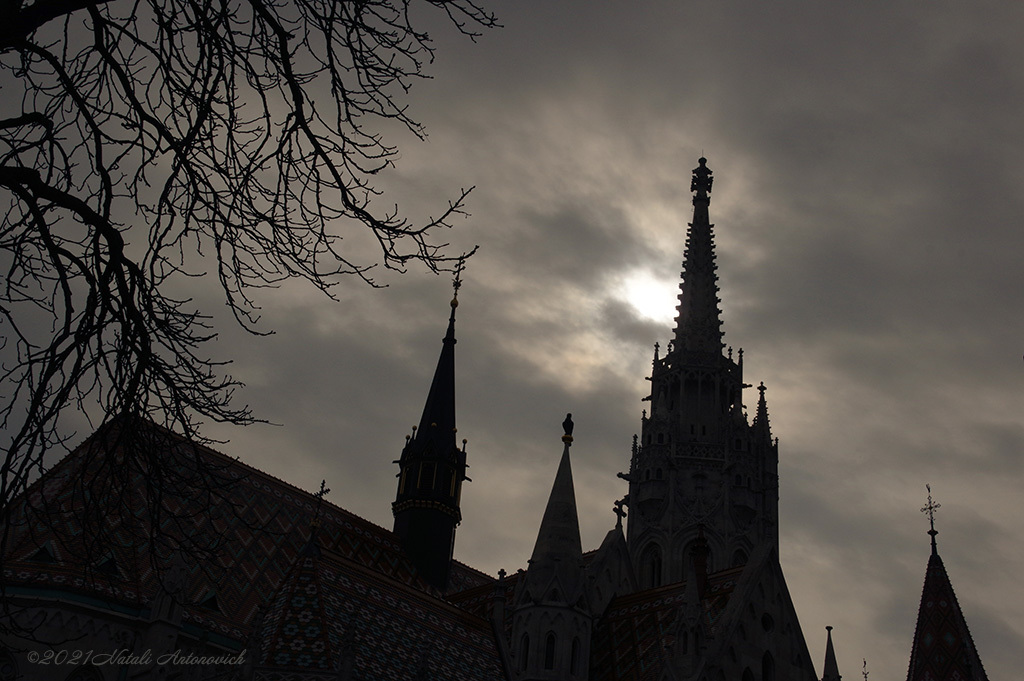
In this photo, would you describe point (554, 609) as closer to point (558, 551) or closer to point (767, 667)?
point (558, 551)

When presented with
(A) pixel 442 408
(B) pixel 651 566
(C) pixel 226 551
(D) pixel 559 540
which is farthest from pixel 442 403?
(C) pixel 226 551

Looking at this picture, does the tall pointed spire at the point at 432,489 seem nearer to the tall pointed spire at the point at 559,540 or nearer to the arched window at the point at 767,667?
the tall pointed spire at the point at 559,540

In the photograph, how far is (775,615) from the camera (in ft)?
83.4

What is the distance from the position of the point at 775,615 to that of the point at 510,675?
704cm

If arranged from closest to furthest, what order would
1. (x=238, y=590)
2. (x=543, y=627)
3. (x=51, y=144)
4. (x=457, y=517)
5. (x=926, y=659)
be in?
1. (x=51, y=144)
2. (x=543, y=627)
3. (x=238, y=590)
4. (x=926, y=659)
5. (x=457, y=517)

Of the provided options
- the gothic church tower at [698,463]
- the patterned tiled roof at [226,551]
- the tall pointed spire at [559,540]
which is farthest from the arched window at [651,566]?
the tall pointed spire at [559,540]

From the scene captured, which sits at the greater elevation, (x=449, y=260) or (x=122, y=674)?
(x=449, y=260)

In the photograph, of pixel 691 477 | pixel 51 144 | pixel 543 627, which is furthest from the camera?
pixel 691 477

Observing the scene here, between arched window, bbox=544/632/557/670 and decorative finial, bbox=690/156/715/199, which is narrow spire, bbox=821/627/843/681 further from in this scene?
decorative finial, bbox=690/156/715/199

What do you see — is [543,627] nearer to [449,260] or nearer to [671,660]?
[671,660]

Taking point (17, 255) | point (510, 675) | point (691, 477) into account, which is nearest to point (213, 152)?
point (17, 255)

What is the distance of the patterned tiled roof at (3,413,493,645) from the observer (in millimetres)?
21281

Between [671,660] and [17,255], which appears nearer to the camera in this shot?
[17,255]

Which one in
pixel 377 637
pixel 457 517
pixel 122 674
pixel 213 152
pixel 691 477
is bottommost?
pixel 122 674
